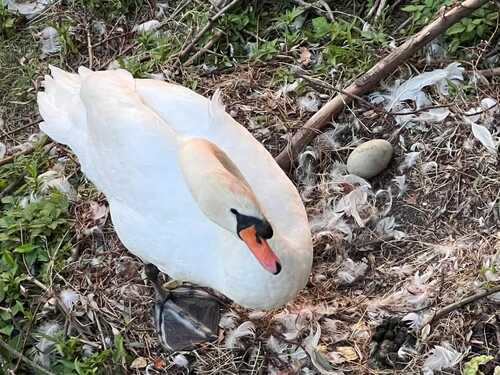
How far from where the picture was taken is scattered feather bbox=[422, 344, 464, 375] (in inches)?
96.7

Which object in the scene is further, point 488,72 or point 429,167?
point 488,72

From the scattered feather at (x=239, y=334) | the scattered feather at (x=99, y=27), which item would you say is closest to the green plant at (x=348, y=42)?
the scattered feather at (x=99, y=27)

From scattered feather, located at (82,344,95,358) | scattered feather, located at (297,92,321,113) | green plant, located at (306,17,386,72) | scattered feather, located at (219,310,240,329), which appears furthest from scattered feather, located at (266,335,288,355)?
green plant, located at (306,17,386,72)

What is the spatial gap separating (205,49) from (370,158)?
3.26ft

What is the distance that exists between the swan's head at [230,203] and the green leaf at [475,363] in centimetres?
65

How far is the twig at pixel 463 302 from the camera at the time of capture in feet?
8.06

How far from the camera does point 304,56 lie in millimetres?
3371

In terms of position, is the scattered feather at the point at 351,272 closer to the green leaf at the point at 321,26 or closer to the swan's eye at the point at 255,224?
the swan's eye at the point at 255,224

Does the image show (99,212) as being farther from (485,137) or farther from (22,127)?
(485,137)

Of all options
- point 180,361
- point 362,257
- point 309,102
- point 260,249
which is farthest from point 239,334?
point 309,102

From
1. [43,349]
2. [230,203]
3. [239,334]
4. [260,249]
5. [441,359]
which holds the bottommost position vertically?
[43,349]

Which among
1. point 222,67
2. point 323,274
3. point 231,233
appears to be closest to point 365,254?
point 323,274

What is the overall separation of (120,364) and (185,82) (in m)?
1.23

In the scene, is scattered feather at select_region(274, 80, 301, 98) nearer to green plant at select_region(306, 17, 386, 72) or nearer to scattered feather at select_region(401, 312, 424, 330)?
green plant at select_region(306, 17, 386, 72)
